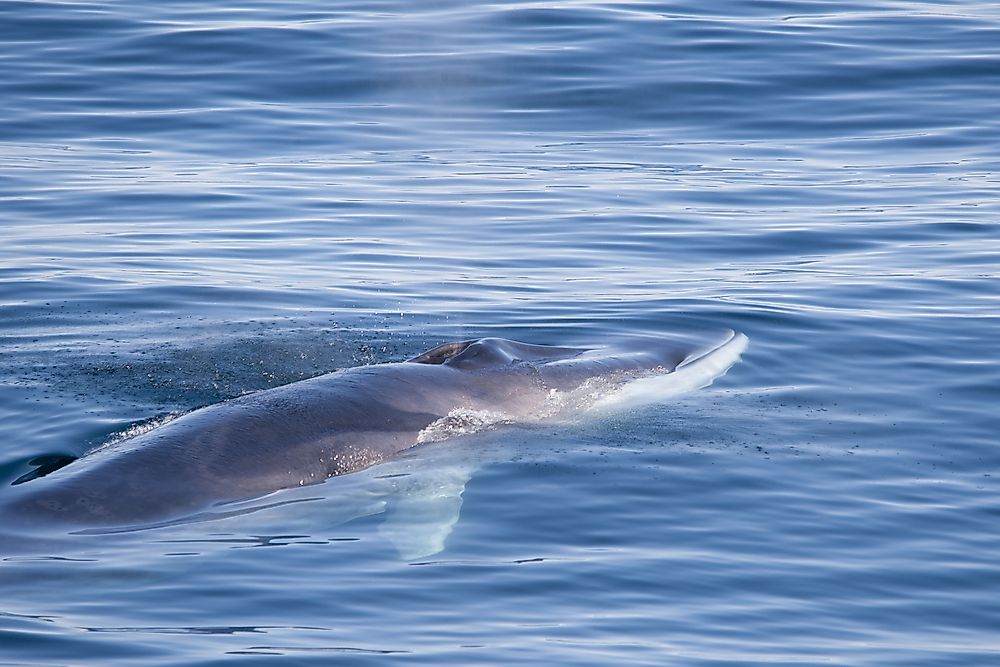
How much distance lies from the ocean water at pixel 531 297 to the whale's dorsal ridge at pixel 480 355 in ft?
2.83

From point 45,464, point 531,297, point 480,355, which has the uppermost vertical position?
point 480,355

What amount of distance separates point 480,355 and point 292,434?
8.33 feet

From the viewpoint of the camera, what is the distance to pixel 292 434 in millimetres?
11023

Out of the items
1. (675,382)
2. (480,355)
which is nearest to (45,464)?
(480,355)

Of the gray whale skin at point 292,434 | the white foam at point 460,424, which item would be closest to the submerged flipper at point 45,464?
the gray whale skin at point 292,434

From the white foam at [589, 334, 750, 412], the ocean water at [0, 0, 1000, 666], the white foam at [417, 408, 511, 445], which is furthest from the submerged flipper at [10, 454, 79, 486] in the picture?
the white foam at [589, 334, 750, 412]

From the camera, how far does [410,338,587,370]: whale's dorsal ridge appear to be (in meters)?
13.0

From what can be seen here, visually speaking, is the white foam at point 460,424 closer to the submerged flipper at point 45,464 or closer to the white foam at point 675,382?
the white foam at point 675,382

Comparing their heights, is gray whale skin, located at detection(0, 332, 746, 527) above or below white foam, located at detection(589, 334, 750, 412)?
above

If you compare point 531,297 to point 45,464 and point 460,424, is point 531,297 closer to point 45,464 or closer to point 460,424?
point 460,424

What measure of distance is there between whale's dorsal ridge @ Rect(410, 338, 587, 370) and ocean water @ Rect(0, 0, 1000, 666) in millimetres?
861

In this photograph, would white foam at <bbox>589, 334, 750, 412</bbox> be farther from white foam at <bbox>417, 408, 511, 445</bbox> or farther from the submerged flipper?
the submerged flipper

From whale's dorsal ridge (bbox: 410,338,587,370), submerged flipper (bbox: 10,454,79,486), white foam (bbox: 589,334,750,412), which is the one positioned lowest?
white foam (bbox: 589,334,750,412)

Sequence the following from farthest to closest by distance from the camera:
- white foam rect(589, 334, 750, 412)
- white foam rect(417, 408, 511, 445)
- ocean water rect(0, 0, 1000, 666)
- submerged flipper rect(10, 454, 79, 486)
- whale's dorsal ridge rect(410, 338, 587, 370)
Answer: white foam rect(589, 334, 750, 412)
whale's dorsal ridge rect(410, 338, 587, 370)
white foam rect(417, 408, 511, 445)
submerged flipper rect(10, 454, 79, 486)
ocean water rect(0, 0, 1000, 666)
